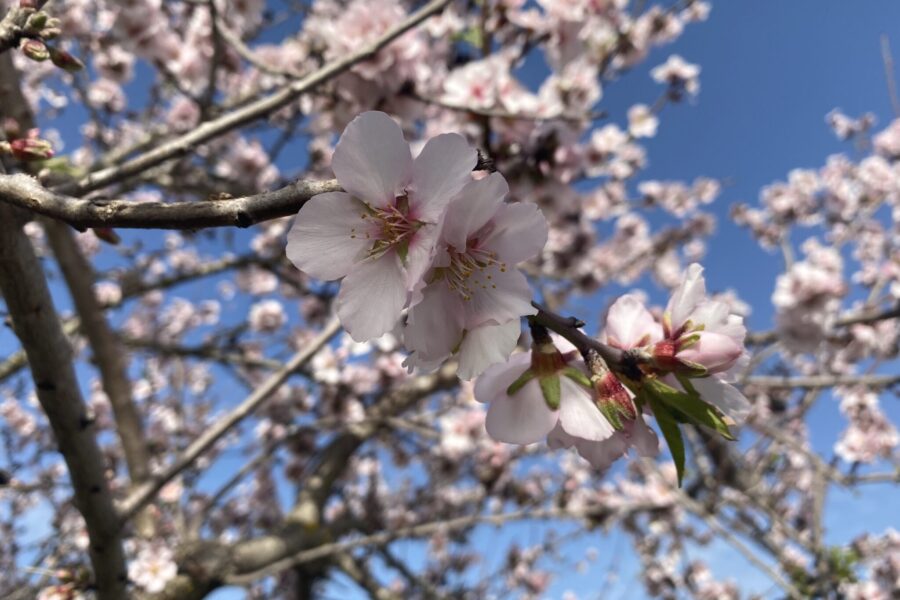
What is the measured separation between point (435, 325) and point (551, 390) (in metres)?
0.19

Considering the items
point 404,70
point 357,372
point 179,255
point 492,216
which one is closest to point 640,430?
point 492,216

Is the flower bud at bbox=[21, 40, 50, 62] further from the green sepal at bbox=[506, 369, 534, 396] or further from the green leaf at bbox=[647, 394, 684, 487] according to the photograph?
the green leaf at bbox=[647, 394, 684, 487]

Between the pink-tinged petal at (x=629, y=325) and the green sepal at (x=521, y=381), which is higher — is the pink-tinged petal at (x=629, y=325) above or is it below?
above

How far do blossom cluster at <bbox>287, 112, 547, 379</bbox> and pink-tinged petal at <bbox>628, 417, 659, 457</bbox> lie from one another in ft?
0.79

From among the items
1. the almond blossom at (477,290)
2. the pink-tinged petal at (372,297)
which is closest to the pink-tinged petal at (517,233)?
the almond blossom at (477,290)

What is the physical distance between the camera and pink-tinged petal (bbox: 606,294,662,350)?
0.82m

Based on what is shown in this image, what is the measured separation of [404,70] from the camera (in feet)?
6.65

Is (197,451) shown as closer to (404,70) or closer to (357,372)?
(404,70)

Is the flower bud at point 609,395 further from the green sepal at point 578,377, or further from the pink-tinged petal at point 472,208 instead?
the pink-tinged petal at point 472,208

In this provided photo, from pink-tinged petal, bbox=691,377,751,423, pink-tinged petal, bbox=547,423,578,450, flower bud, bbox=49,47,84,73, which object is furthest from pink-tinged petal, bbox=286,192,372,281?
flower bud, bbox=49,47,84,73

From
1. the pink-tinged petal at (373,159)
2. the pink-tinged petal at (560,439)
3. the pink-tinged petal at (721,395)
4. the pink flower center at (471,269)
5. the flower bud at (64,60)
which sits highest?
the flower bud at (64,60)

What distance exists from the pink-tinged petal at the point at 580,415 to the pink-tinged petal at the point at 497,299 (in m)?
0.16

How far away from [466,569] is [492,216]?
7046mm

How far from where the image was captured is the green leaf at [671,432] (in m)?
0.68
